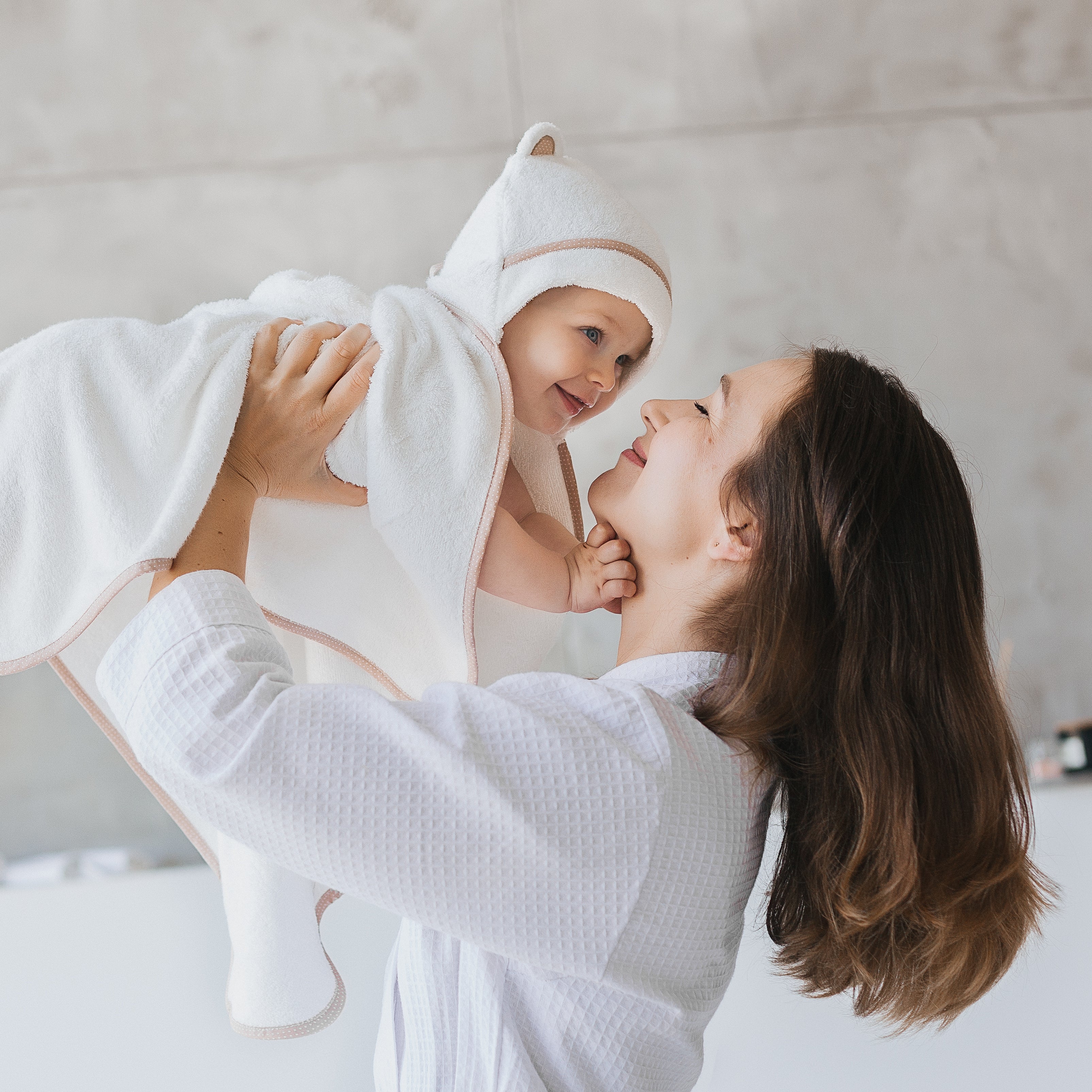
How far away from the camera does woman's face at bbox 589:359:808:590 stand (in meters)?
0.92

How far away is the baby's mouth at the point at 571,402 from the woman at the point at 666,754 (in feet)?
0.46

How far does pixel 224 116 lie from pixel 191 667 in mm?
1274

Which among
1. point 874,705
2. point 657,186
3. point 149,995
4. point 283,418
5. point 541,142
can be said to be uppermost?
point 541,142

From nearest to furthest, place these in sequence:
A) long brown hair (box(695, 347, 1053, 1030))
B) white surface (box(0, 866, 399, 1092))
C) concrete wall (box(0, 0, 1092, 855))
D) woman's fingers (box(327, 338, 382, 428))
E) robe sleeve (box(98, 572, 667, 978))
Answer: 1. robe sleeve (box(98, 572, 667, 978))
2. long brown hair (box(695, 347, 1053, 1030))
3. woman's fingers (box(327, 338, 382, 428))
4. white surface (box(0, 866, 399, 1092))
5. concrete wall (box(0, 0, 1092, 855))

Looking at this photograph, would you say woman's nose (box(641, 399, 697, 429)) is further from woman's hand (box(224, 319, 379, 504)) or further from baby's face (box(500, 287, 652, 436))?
woman's hand (box(224, 319, 379, 504))

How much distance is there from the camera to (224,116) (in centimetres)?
165

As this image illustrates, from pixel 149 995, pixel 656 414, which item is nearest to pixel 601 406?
pixel 656 414

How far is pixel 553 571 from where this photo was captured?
103 cm

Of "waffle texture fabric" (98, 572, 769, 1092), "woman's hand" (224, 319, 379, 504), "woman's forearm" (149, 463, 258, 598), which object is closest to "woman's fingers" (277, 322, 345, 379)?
"woman's hand" (224, 319, 379, 504)

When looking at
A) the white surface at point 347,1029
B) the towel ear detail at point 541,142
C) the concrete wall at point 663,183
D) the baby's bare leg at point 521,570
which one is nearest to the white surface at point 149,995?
the white surface at point 347,1029

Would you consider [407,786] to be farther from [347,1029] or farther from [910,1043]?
[910,1043]

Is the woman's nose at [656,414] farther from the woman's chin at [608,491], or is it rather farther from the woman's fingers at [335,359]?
the woman's fingers at [335,359]

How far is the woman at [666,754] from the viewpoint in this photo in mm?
715

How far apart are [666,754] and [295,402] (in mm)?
473
